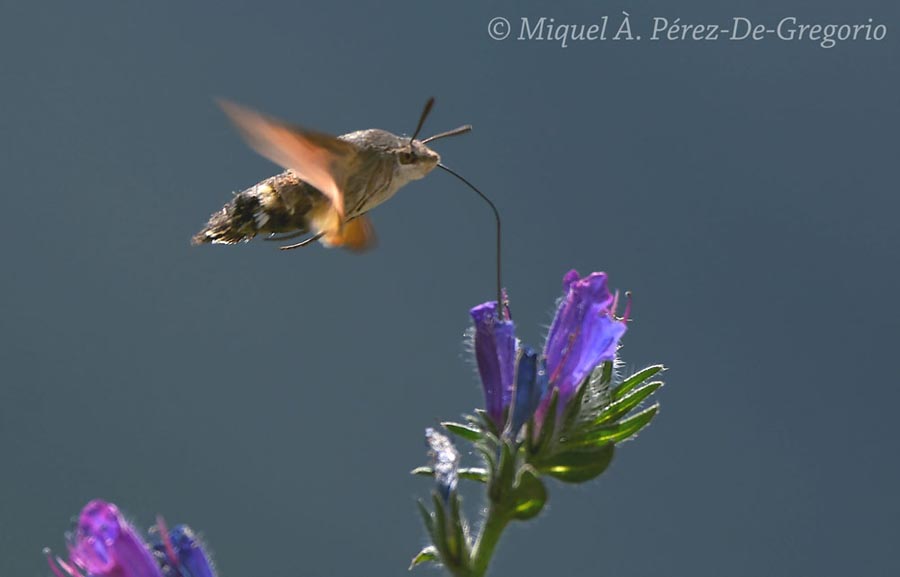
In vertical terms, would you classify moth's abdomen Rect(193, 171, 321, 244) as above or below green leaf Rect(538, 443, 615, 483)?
above

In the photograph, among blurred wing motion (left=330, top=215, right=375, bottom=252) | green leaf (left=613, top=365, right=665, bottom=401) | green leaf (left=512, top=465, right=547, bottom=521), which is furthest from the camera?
blurred wing motion (left=330, top=215, right=375, bottom=252)

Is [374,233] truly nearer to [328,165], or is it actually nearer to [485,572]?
[328,165]

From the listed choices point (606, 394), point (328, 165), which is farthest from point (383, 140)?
point (606, 394)

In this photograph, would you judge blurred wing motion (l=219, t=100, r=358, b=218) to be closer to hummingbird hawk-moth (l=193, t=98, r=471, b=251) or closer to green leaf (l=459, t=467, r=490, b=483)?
hummingbird hawk-moth (l=193, t=98, r=471, b=251)

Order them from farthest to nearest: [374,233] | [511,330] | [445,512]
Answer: [374,233] → [511,330] → [445,512]

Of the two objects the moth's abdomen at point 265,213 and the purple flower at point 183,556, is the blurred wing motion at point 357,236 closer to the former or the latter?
the moth's abdomen at point 265,213

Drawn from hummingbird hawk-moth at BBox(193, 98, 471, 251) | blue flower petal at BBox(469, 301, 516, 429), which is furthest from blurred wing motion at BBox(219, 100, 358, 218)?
blue flower petal at BBox(469, 301, 516, 429)
